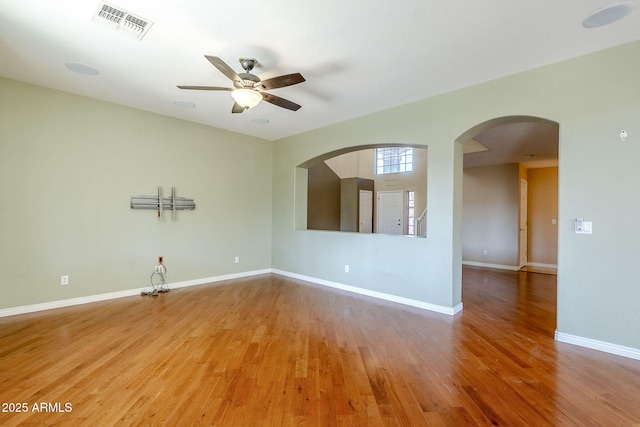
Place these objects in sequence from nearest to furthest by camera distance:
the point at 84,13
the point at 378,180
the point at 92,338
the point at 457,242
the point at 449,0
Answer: the point at 449,0 < the point at 84,13 < the point at 92,338 < the point at 457,242 < the point at 378,180

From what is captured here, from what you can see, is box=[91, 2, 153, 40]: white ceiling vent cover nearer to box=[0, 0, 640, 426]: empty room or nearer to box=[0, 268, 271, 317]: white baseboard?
box=[0, 0, 640, 426]: empty room

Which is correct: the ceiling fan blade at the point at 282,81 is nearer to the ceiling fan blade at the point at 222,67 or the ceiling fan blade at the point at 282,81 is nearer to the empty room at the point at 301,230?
the empty room at the point at 301,230

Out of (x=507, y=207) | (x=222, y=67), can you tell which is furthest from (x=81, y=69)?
(x=507, y=207)

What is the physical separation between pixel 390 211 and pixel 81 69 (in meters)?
8.07

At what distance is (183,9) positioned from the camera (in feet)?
7.13

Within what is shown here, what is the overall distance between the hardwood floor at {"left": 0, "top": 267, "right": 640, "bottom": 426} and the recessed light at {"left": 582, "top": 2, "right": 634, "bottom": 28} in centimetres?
284

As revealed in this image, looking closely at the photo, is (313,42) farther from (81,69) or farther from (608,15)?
(81,69)

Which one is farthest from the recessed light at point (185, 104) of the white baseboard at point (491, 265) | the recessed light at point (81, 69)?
the white baseboard at point (491, 265)

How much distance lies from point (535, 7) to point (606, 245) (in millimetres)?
2218

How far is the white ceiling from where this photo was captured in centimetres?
216

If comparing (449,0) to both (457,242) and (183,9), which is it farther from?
(457,242)

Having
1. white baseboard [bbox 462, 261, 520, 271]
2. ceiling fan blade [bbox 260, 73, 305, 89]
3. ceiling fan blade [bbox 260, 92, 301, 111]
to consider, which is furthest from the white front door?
ceiling fan blade [bbox 260, 73, 305, 89]

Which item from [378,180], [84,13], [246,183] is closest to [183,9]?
[84,13]

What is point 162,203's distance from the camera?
4.62 m
